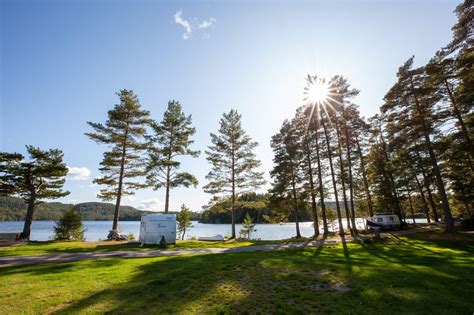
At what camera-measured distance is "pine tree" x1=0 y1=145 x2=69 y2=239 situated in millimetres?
22359

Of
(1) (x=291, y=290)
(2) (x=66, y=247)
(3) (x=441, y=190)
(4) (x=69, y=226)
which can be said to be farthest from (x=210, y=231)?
(1) (x=291, y=290)

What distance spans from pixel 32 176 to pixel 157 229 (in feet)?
50.4

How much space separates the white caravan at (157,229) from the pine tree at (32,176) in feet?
39.4

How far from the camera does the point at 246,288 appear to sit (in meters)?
6.77

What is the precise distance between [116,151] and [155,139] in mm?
4269

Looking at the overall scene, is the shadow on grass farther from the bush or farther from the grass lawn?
the bush

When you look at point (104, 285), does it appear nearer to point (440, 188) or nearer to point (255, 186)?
point (255, 186)

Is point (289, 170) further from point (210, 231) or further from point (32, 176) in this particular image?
point (210, 231)

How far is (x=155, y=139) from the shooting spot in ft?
80.4

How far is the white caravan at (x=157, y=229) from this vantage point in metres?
19.1

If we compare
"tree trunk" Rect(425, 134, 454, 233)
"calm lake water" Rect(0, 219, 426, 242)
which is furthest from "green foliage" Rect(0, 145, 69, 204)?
"tree trunk" Rect(425, 134, 454, 233)

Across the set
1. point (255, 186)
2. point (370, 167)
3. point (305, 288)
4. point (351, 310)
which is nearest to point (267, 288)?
point (305, 288)

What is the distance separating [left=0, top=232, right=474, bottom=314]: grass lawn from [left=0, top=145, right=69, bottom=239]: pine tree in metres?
16.9

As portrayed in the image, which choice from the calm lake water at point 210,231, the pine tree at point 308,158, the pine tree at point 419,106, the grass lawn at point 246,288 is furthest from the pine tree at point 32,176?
the pine tree at point 419,106
